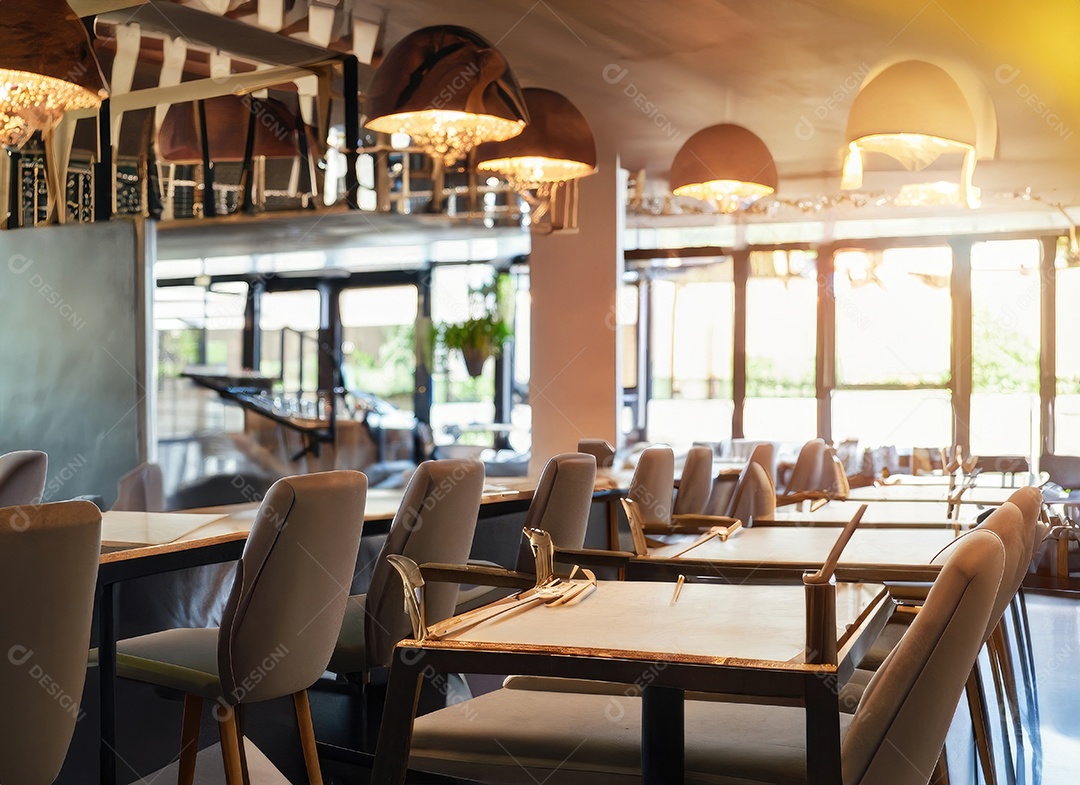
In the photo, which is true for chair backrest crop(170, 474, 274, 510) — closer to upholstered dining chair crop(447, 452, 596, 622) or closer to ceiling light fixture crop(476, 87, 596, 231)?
ceiling light fixture crop(476, 87, 596, 231)

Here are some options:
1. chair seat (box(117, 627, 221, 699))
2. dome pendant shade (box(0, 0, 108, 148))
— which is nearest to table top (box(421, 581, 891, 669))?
chair seat (box(117, 627, 221, 699))

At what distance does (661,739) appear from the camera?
160 centimetres

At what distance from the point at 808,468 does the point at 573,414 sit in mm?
1979

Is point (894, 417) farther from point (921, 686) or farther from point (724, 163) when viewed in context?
point (921, 686)

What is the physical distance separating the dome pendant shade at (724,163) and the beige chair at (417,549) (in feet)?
9.94

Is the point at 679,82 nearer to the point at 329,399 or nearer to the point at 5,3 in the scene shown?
the point at 5,3

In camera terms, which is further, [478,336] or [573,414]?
[478,336]

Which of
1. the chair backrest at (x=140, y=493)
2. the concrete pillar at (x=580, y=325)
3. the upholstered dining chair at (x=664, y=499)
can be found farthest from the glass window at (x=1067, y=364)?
the chair backrest at (x=140, y=493)

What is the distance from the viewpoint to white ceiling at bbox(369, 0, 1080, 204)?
17.1 feet

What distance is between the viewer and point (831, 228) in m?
11.7

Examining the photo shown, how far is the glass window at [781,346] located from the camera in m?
12.0

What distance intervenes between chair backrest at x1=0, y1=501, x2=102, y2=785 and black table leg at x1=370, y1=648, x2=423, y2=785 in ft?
1.71

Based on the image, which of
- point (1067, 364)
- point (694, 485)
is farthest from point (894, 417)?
point (694, 485)

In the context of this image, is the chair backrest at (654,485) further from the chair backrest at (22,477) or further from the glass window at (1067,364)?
the glass window at (1067,364)
